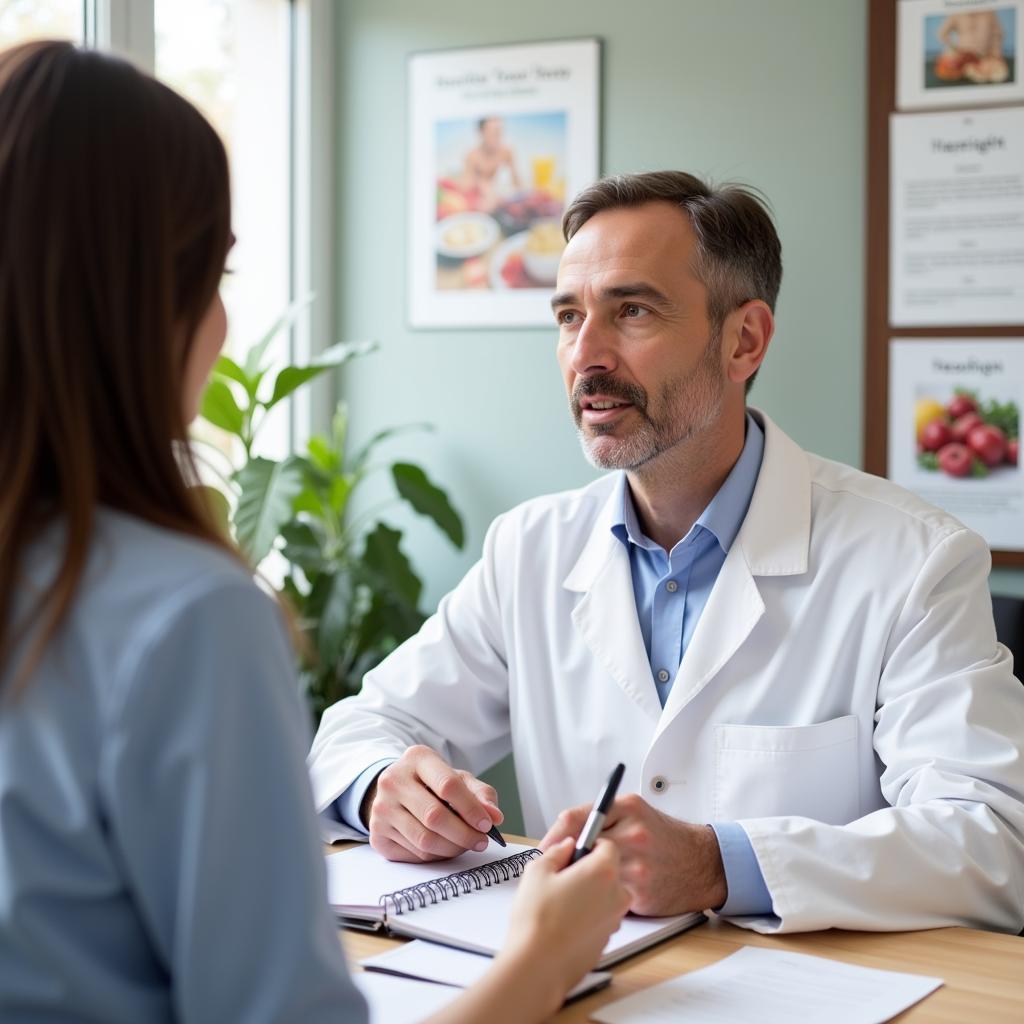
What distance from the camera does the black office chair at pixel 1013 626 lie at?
80.1 inches

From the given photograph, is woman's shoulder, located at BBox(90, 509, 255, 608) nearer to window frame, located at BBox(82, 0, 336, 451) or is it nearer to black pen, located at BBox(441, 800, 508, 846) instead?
black pen, located at BBox(441, 800, 508, 846)

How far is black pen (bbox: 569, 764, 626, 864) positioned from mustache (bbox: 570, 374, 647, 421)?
861 mm

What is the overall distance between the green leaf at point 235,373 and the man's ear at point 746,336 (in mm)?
1206

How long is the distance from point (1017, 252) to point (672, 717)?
1.47 meters

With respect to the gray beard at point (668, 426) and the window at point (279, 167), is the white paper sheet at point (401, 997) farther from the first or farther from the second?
the window at point (279, 167)

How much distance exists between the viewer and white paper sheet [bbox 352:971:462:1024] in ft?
3.34

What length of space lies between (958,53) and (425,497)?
1.48 m

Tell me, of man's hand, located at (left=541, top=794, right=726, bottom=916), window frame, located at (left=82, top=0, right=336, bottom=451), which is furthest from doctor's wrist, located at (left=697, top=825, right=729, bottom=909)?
window frame, located at (left=82, top=0, right=336, bottom=451)

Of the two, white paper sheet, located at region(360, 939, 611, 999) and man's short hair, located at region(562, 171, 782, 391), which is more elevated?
man's short hair, located at region(562, 171, 782, 391)

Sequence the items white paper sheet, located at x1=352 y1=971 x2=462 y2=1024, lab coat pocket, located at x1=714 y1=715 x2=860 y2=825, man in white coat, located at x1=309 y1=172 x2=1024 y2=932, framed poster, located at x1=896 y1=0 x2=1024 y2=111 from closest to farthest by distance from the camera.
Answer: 1. white paper sheet, located at x1=352 y1=971 x2=462 y2=1024
2. man in white coat, located at x1=309 y1=172 x2=1024 y2=932
3. lab coat pocket, located at x1=714 y1=715 x2=860 y2=825
4. framed poster, located at x1=896 y1=0 x2=1024 y2=111

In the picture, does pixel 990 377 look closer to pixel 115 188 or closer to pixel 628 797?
pixel 628 797

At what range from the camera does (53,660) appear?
67 cm

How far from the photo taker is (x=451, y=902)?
1284 mm

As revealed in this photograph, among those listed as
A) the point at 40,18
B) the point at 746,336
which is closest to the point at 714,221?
the point at 746,336
